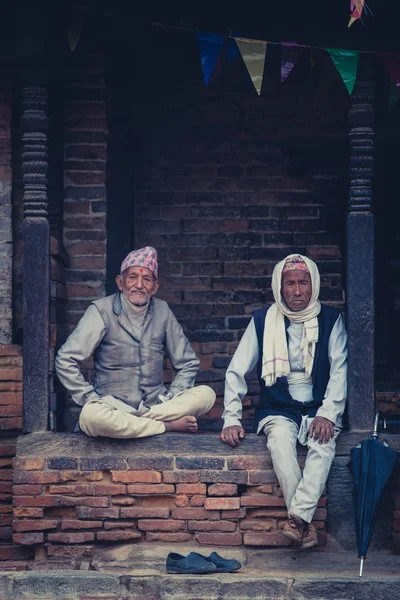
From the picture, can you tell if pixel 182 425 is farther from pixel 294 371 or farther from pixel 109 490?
pixel 294 371

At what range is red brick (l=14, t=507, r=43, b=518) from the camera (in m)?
6.08

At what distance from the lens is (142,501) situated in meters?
6.13

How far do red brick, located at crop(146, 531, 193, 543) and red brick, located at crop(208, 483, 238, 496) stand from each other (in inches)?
10.9

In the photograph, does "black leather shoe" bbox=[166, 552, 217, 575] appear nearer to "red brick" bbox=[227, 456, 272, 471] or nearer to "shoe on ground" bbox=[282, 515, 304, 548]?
"shoe on ground" bbox=[282, 515, 304, 548]

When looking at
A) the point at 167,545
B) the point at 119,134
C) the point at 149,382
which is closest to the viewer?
the point at 167,545

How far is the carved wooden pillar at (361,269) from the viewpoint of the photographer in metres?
6.16

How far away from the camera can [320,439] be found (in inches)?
231

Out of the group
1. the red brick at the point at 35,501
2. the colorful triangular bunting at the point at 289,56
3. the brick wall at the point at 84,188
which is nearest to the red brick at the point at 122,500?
the red brick at the point at 35,501

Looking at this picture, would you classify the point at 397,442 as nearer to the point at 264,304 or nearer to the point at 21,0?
the point at 264,304

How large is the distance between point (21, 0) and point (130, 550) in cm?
322

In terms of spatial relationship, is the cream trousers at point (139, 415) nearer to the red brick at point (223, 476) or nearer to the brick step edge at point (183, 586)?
the red brick at point (223, 476)

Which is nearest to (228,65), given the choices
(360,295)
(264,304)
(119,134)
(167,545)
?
(119,134)

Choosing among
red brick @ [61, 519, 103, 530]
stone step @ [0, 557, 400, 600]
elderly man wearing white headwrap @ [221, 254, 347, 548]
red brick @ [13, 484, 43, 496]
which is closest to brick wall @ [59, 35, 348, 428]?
elderly man wearing white headwrap @ [221, 254, 347, 548]

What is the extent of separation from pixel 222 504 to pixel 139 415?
713 millimetres
